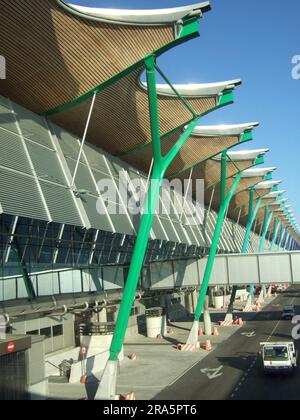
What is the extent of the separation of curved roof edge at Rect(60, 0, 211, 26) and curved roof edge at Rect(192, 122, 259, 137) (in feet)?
50.6

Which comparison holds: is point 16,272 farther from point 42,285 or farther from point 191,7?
point 191,7

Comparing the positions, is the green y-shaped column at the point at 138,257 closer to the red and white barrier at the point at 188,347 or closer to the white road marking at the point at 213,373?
the white road marking at the point at 213,373

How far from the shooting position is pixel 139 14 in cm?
2280

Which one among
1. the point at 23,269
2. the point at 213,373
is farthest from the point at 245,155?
the point at 23,269

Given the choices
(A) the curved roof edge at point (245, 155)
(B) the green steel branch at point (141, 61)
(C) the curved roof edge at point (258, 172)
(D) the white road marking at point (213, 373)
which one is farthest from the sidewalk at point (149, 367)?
(C) the curved roof edge at point (258, 172)

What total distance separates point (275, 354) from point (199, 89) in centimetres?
1730

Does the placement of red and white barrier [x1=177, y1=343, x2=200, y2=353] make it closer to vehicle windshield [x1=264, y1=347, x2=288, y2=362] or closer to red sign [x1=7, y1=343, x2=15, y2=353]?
vehicle windshield [x1=264, y1=347, x2=288, y2=362]

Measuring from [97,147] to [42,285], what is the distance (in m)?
12.6

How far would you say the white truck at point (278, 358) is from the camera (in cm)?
2666

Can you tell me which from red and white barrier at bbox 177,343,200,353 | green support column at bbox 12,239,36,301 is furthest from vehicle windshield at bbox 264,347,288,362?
green support column at bbox 12,239,36,301

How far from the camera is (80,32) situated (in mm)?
21984

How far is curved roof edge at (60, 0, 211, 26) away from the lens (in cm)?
2125

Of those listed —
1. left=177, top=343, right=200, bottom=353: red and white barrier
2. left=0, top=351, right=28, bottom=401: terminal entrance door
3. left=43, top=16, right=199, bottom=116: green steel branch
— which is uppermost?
left=43, top=16, right=199, bottom=116: green steel branch
